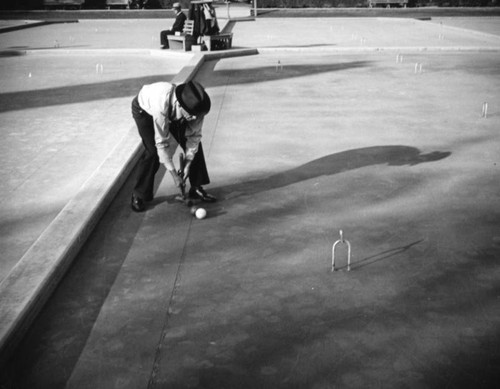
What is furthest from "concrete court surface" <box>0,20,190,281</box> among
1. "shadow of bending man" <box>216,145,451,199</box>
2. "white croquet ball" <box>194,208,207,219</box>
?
"shadow of bending man" <box>216,145,451,199</box>

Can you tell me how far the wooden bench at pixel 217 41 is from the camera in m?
18.6

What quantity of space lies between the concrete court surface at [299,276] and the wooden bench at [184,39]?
386 inches

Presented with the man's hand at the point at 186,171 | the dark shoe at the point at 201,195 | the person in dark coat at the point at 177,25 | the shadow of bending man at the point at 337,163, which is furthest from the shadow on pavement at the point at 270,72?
the man's hand at the point at 186,171

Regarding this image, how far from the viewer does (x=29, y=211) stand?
616 cm

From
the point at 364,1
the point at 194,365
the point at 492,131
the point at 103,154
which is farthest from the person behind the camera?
the point at 364,1

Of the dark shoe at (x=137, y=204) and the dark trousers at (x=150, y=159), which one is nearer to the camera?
the dark trousers at (x=150, y=159)

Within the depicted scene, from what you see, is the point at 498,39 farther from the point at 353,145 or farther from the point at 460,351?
the point at 460,351

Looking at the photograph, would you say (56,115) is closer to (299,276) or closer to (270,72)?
(270,72)

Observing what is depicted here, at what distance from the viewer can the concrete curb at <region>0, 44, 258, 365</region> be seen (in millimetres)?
3988

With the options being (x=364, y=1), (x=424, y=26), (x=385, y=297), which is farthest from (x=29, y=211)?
(x=364, y=1)

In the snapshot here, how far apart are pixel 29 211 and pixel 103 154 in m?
2.13

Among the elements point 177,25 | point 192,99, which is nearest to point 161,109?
point 192,99

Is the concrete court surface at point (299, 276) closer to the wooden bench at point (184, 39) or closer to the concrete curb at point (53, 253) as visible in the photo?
the concrete curb at point (53, 253)

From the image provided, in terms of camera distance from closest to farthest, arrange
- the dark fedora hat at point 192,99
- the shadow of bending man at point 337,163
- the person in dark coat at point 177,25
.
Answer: the dark fedora hat at point 192,99, the shadow of bending man at point 337,163, the person in dark coat at point 177,25
